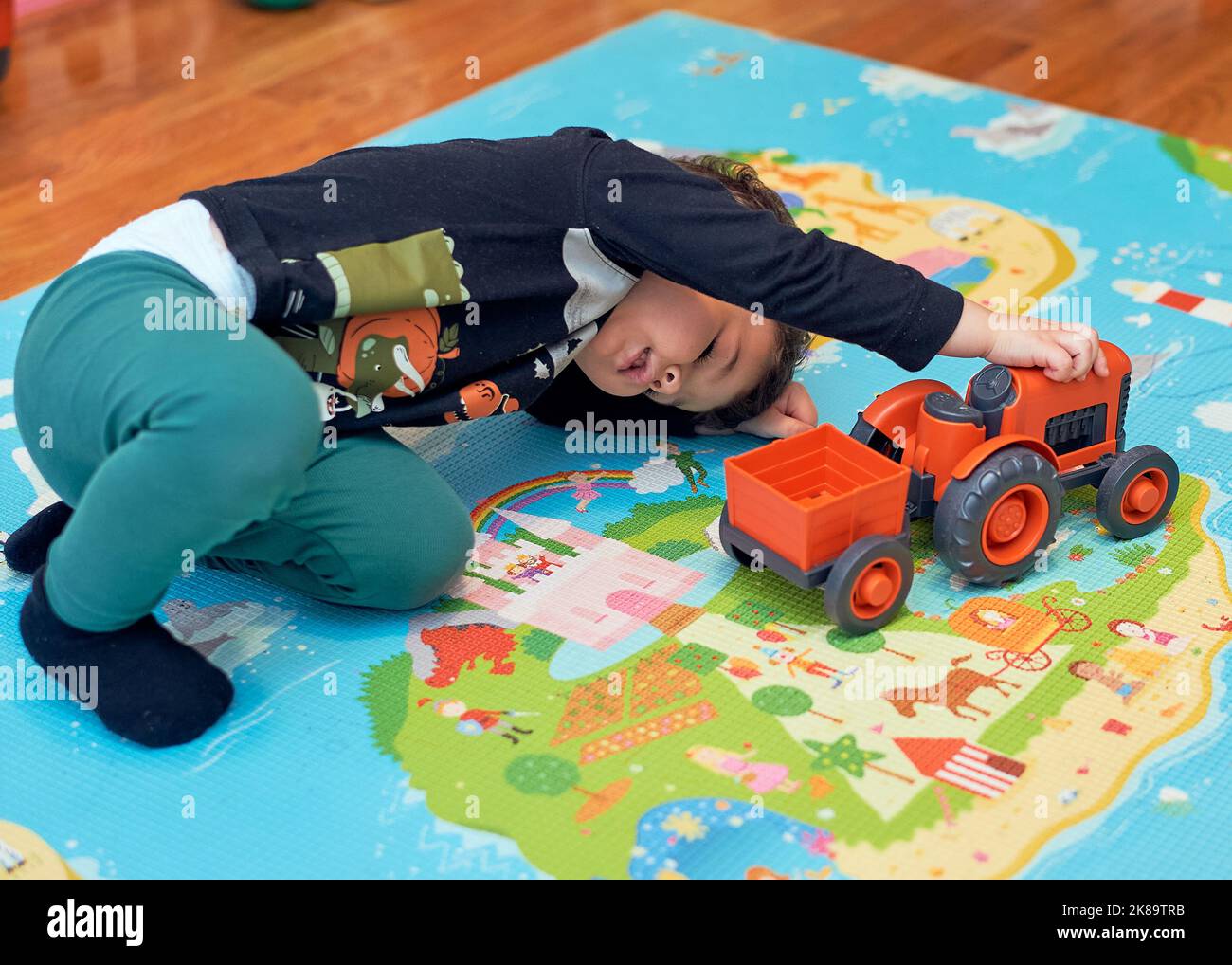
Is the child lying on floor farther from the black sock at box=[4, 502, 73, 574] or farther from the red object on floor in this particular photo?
the red object on floor

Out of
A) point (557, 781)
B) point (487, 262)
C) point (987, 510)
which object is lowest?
point (557, 781)

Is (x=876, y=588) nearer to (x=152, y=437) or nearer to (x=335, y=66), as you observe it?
(x=152, y=437)

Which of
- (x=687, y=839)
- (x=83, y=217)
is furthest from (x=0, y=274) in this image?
(x=687, y=839)

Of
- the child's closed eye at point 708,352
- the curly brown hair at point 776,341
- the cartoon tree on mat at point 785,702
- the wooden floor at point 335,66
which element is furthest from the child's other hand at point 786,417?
the wooden floor at point 335,66

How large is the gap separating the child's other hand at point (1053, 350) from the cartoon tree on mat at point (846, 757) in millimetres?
300

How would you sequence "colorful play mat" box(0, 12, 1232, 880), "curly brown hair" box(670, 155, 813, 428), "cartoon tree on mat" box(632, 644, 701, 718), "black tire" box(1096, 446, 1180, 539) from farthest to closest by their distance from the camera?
"curly brown hair" box(670, 155, 813, 428) → "black tire" box(1096, 446, 1180, 539) → "cartoon tree on mat" box(632, 644, 701, 718) → "colorful play mat" box(0, 12, 1232, 880)

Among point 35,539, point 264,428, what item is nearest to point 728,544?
point 264,428

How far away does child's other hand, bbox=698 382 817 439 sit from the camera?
123cm

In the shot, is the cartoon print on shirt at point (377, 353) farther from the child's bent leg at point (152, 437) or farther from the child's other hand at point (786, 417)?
the child's other hand at point (786, 417)

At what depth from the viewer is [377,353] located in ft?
3.41

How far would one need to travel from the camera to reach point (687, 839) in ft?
2.79

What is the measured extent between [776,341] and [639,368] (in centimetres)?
11

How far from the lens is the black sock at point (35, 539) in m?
1.07

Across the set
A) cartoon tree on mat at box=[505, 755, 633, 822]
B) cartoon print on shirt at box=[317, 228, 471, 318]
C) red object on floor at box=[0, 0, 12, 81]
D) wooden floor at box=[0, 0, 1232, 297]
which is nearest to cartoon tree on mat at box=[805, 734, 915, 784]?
cartoon tree on mat at box=[505, 755, 633, 822]
